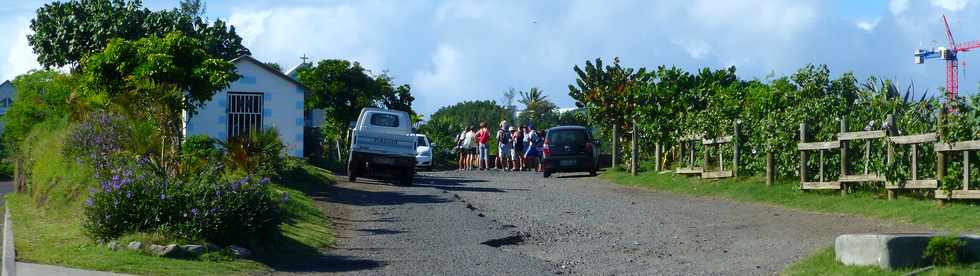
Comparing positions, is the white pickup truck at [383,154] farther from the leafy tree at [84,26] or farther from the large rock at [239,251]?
the large rock at [239,251]

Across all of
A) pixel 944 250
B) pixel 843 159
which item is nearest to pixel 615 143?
pixel 843 159

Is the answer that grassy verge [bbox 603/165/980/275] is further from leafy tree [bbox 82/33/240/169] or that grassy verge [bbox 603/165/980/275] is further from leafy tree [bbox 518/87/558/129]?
leafy tree [bbox 518/87/558/129]

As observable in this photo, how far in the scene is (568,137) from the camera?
1228 inches

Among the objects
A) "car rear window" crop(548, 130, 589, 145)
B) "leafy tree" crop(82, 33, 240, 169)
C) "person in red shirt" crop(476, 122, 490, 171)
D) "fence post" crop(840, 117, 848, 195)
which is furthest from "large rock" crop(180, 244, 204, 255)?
"person in red shirt" crop(476, 122, 490, 171)

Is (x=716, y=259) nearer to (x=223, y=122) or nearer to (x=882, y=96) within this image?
(x=882, y=96)

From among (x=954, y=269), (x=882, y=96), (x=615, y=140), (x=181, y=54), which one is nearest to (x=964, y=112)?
(x=882, y=96)

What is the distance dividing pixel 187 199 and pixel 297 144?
1861 centimetres

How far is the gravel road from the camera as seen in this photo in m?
12.5

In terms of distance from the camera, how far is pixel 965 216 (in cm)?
1446

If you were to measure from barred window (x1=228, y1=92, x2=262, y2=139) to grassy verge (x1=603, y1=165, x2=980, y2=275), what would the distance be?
384 inches

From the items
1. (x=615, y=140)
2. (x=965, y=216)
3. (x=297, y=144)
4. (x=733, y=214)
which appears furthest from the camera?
(x=615, y=140)

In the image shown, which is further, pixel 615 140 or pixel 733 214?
pixel 615 140

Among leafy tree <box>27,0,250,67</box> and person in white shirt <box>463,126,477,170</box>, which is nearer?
leafy tree <box>27,0,250,67</box>

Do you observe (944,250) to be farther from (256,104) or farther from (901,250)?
(256,104)
